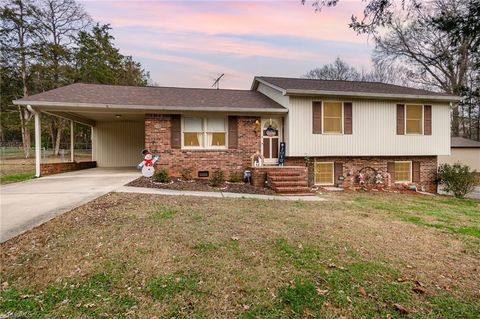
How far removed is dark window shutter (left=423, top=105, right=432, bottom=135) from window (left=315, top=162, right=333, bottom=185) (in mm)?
4562

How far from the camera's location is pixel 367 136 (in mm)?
12070

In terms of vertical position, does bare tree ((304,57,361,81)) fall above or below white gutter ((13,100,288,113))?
above

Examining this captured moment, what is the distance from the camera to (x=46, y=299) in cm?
278

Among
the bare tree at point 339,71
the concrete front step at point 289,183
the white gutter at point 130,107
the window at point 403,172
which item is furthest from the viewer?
the bare tree at point 339,71

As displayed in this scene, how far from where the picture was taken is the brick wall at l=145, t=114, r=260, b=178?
1067cm

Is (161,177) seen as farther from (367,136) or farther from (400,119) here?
(400,119)

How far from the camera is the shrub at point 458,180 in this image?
11961 mm

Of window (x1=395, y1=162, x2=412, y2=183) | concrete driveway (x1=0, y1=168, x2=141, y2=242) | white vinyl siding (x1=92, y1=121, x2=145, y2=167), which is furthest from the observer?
white vinyl siding (x1=92, y1=121, x2=145, y2=167)

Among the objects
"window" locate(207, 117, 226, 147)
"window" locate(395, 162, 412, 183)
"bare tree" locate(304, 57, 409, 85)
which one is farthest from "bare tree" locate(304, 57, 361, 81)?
"window" locate(207, 117, 226, 147)

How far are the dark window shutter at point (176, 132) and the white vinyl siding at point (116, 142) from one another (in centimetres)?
578

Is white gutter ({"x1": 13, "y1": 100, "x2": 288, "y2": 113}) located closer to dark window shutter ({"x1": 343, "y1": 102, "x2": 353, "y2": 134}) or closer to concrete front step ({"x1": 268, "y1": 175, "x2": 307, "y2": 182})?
concrete front step ({"x1": 268, "y1": 175, "x2": 307, "y2": 182})

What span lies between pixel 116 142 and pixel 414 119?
1499cm

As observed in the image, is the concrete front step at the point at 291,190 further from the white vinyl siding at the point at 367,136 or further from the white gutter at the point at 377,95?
the white gutter at the point at 377,95

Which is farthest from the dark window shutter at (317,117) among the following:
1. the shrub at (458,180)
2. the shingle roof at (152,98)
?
the shrub at (458,180)
